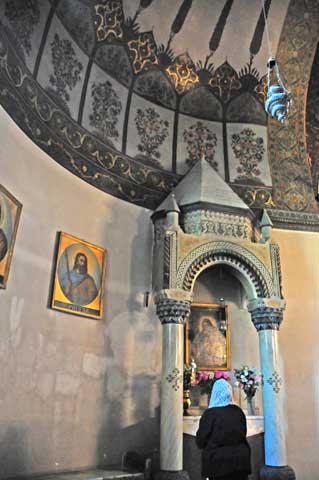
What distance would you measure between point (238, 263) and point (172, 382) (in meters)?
2.69

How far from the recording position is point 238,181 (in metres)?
10.9

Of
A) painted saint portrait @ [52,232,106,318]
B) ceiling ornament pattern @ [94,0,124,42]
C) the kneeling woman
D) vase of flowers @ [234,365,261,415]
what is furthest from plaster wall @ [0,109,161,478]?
ceiling ornament pattern @ [94,0,124,42]

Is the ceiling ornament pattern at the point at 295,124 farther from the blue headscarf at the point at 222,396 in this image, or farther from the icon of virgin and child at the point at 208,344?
the blue headscarf at the point at 222,396

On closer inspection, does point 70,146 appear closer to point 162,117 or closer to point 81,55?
point 81,55

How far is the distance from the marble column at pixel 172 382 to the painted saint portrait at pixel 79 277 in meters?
1.15

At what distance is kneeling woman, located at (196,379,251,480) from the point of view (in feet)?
14.2

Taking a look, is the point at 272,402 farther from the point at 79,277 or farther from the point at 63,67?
the point at 63,67

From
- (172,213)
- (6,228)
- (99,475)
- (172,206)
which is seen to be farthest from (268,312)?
(6,228)

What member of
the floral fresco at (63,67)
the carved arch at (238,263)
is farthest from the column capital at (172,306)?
the floral fresco at (63,67)

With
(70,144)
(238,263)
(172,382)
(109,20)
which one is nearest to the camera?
(172,382)

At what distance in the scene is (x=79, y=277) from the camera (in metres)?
8.06

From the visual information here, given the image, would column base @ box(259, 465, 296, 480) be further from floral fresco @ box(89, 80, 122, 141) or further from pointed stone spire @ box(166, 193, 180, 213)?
floral fresco @ box(89, 80, 122, 141)

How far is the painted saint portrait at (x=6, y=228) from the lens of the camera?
6.45m

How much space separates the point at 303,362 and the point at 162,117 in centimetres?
626
